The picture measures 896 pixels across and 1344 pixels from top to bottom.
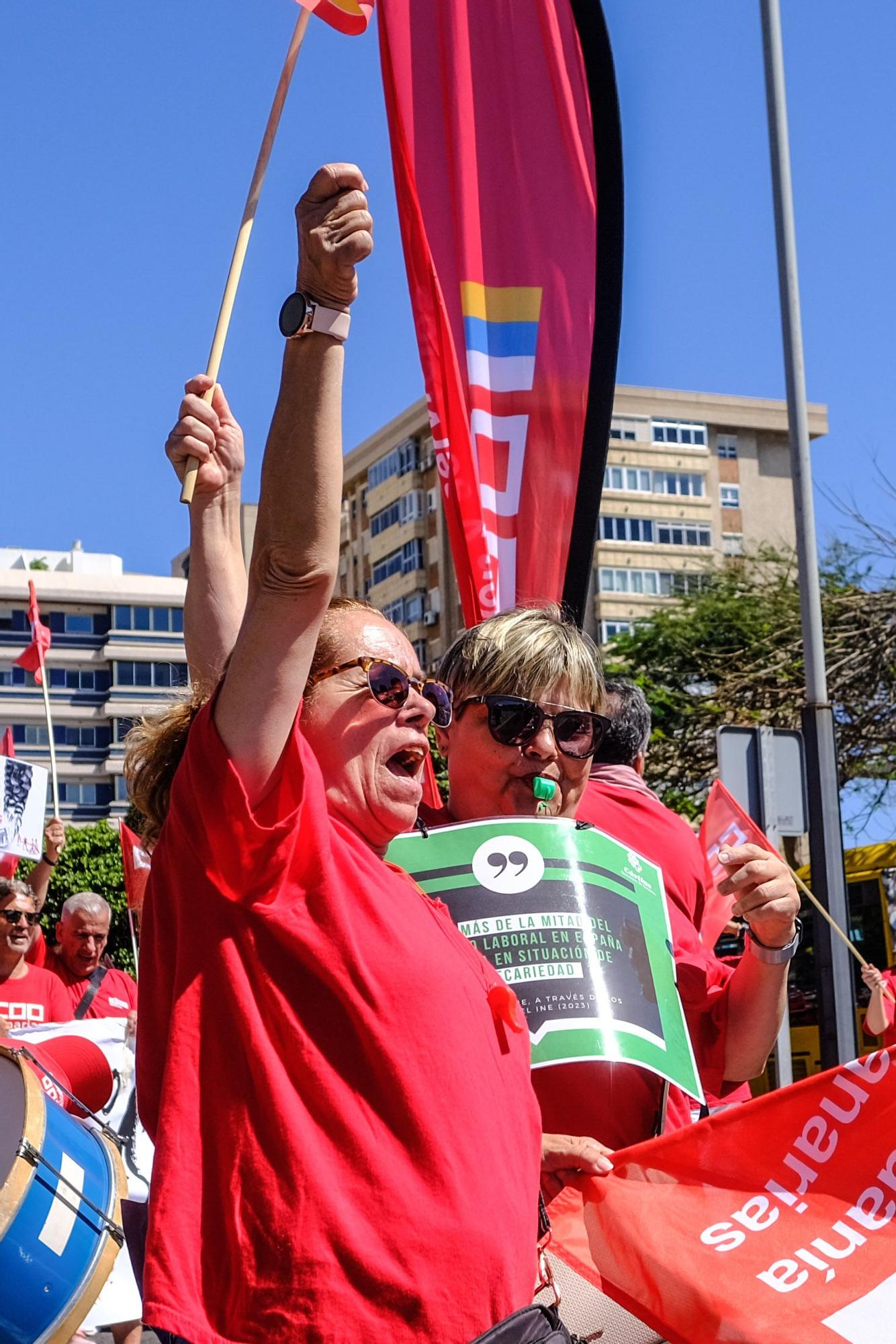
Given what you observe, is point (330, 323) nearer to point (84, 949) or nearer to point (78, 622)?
point (84, 949)

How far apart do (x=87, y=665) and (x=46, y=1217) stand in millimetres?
82018

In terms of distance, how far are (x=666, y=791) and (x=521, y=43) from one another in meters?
13.5

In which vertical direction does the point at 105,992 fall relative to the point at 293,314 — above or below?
below

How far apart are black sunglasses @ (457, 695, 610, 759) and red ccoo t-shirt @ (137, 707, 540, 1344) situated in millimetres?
1176

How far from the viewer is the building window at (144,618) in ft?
274

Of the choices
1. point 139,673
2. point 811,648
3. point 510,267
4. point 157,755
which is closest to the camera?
point 157,755

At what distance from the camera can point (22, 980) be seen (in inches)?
306

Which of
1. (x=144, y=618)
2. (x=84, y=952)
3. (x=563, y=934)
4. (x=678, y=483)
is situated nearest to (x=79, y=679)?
(x=144, y=618)

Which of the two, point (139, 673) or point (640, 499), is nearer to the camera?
point (640, 499)

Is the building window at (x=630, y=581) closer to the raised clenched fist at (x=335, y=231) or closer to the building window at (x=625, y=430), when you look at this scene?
the building window at (x=625, y=430)

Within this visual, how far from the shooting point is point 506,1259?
2152mm

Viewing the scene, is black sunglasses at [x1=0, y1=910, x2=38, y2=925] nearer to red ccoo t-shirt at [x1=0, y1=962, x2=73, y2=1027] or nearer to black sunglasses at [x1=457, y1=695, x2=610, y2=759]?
red ccoo t-shirt at [x1=0, y1=962, x2=73, y2=1027]

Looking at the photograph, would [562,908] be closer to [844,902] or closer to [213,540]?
[213,540]

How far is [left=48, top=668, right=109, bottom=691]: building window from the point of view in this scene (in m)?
82.6
